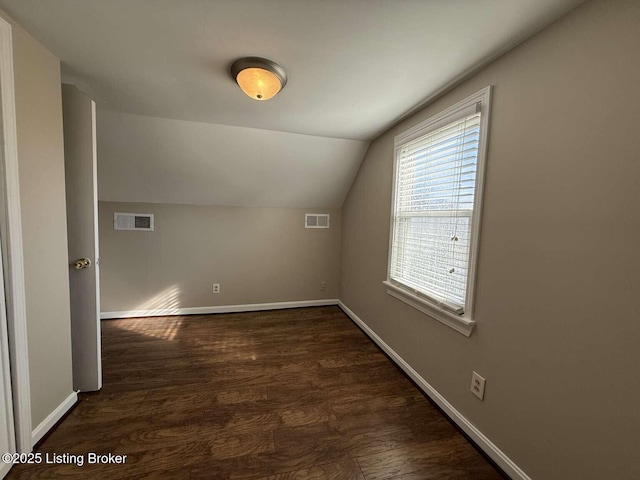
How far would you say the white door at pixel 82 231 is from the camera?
62.9 inches

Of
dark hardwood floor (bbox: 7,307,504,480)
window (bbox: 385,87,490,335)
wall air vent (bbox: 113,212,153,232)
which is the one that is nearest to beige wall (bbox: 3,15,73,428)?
dark hardwood floor (bbox: 7,307,504,480)

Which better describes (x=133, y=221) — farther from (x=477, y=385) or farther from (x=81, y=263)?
(x=477, y=385)

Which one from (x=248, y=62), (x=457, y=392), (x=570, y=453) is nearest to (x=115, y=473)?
(x=457, y=392)

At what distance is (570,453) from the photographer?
1.03 metres

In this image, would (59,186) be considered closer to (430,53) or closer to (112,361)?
(112,361)

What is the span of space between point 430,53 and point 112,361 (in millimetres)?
3220

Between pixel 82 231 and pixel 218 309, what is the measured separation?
74.2 inches

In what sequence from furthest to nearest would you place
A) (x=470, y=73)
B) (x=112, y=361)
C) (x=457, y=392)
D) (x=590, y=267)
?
(x=112, y=361) → (x=457, y=392) → (x=470, y=73) → (x=590, y=267)

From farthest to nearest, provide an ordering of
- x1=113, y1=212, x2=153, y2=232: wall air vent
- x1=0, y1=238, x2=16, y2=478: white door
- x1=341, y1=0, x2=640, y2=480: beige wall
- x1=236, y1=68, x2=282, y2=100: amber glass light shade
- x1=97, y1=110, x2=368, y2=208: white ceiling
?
x1=113, y1=212, x2=153, y2=232: wall air vent < x1=97, y1=110, x2=368, y2=208: white ceiling < x1=236, y1=68, x2=282, y2=100: amber glass light shade < x1=0, y1=238, x2=16, y2=478: white door < x1=341, y1=0, x2=640, y2=480: beige wall

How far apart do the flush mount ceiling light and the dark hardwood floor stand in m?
2.05

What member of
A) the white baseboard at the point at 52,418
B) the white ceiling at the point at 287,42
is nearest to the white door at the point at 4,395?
the white baseboard at the point at 52,418

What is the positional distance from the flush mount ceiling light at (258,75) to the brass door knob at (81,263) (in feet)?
5.08

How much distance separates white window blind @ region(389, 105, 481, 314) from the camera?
60.6 inches

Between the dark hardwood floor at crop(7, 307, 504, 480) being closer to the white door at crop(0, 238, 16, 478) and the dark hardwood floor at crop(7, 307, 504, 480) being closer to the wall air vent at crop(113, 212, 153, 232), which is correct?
the white door at crop(0, 238, 16, 478)
